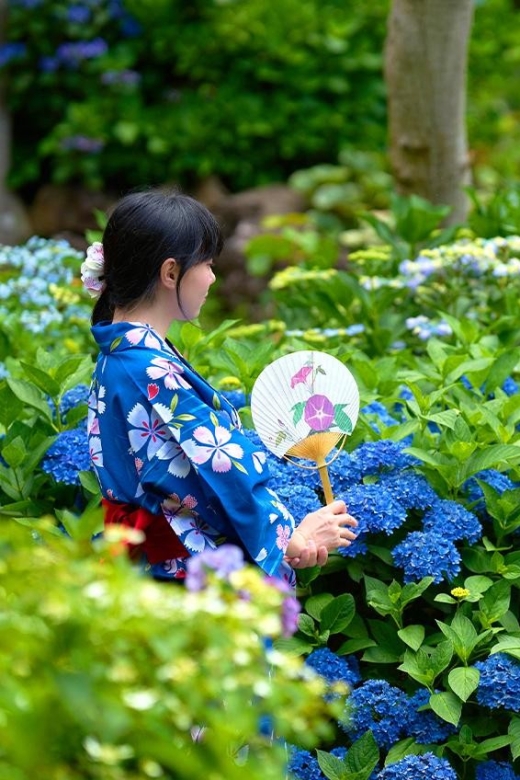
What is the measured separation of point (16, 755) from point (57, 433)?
169 centimetres

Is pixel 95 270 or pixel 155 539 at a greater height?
pixel 95 270

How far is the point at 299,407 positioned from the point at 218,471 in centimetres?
36

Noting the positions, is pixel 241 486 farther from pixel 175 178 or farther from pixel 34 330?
pixel 175 178

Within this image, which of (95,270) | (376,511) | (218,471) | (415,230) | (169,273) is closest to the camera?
(218,471)

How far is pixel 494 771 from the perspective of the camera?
2.35 metres

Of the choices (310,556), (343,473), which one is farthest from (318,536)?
(343,473)

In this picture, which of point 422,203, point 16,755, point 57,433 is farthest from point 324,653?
point 422,203

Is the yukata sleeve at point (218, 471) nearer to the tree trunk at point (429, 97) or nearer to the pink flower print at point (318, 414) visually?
the pink flower print at point (318, 414)

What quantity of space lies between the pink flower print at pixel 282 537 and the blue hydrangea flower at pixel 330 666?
466mm

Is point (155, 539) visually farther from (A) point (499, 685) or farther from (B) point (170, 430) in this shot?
(A) point (499, 685)

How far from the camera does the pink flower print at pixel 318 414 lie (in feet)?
7.53

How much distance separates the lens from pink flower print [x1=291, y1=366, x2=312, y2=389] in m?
2.31

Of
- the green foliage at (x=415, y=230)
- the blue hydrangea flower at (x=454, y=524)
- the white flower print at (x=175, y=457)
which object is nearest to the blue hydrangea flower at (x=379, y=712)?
the blue hydrangea flower at (x=454, y=524)

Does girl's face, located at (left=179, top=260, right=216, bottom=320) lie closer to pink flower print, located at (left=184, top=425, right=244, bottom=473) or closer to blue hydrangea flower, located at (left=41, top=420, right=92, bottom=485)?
pink flower print, located at (left=184, top=425, right=244, bottom=473)
